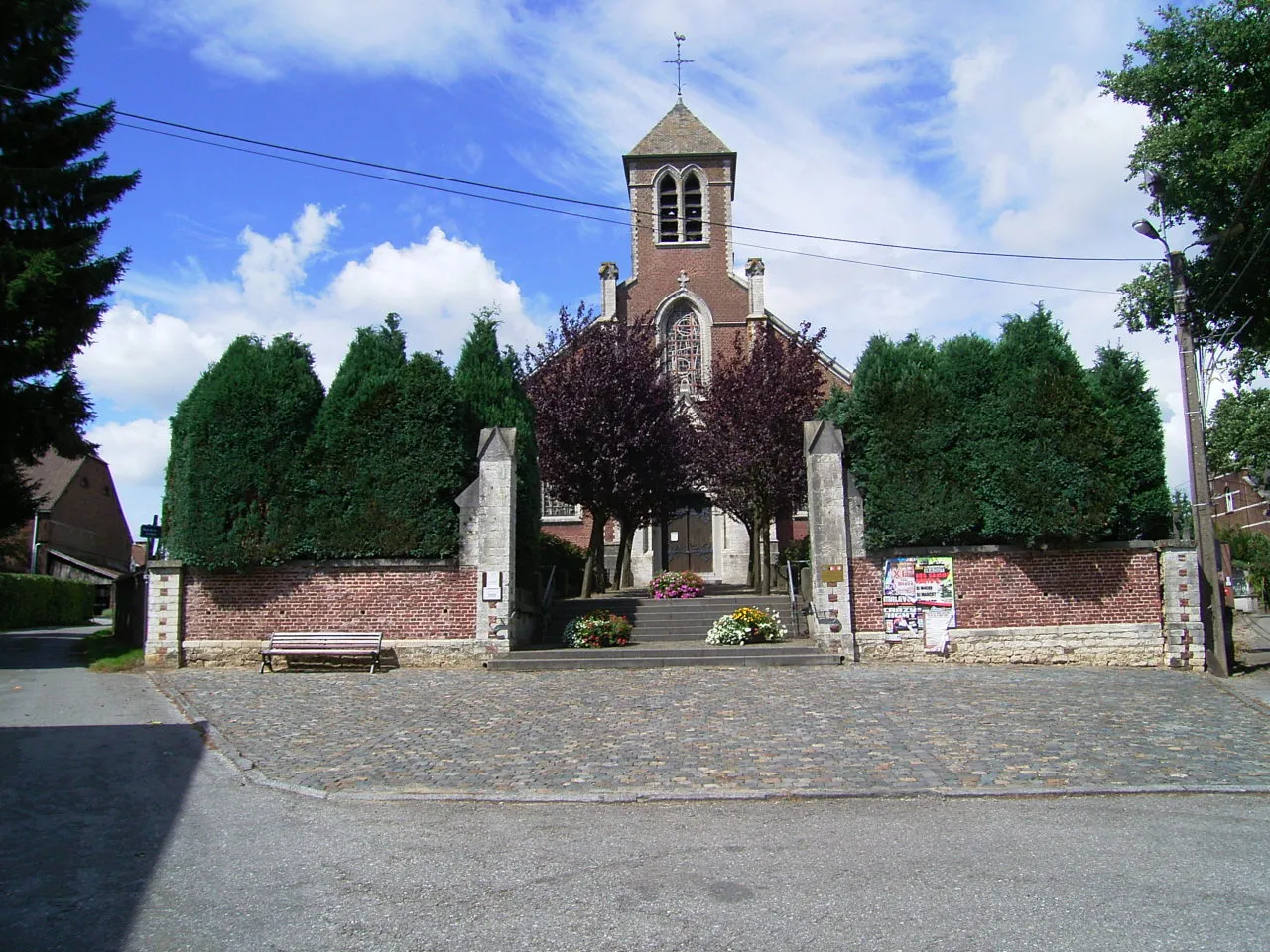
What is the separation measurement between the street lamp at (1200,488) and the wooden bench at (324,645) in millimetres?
11424

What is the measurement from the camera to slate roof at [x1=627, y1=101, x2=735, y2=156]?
31.5 m

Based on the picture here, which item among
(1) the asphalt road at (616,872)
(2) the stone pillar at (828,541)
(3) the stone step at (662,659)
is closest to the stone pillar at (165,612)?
(3) the stone step at (662,659)

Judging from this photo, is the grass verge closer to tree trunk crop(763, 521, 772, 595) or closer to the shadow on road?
the shadow on road

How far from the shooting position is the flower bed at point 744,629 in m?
15.0

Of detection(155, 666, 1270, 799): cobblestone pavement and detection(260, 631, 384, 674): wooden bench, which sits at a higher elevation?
detection(260, 631, 384, 674): wooden bench

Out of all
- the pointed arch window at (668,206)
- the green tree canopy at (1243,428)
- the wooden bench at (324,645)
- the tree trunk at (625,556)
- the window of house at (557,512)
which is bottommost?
the wooden bench at (324,645)

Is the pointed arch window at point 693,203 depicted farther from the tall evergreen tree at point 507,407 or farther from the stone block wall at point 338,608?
the stone block wall at point 338,608

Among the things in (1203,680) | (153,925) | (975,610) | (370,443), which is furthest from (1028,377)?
(153,925)

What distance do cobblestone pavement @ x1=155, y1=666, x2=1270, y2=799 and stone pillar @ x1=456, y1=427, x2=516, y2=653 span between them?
4.77 feet

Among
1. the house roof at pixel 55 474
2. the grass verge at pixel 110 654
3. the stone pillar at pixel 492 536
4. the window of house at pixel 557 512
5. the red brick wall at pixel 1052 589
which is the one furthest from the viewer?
the house roof at pixel 55 474

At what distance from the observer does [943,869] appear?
530cm

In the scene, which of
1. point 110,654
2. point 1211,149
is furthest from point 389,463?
point 1211,149

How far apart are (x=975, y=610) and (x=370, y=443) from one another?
920cm

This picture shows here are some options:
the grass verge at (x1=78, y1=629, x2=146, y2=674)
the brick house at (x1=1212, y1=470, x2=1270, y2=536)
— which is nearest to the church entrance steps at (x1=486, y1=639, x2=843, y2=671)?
the grass verge at (x1=78, y1=629, x2=146, y2=674)
